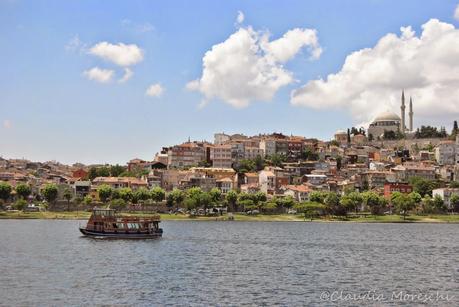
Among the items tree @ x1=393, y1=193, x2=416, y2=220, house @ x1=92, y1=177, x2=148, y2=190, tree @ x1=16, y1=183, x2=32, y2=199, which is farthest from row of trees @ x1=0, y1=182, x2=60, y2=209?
tree @ x1=393, y1=193, x2=416, y2=220

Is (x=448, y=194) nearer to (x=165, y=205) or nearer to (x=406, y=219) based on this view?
→ (x=406, y=219)

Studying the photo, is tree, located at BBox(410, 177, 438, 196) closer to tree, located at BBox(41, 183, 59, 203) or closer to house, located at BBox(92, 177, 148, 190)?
house, located at BBox(92, 177, 148, 190)

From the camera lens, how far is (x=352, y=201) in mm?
138875

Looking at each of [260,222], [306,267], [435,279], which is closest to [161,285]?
[306,267]

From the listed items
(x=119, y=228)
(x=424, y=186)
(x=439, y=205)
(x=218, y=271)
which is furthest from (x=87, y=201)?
(x=218, y=271)

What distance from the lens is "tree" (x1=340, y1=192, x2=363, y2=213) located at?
13625 centimetres

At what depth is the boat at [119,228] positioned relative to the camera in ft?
259

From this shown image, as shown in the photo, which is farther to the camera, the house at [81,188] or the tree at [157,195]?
the house at [81,188]

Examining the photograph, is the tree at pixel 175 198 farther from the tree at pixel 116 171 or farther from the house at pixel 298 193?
the tree at pixel 116 171

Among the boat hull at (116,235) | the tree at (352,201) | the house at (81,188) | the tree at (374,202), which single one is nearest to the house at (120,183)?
the house at (81,188)

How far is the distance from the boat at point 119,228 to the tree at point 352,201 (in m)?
64.1

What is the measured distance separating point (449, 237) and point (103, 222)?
46.7 metres

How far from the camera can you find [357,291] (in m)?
40.5

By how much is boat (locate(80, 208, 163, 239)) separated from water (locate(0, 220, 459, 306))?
245 centimetres
